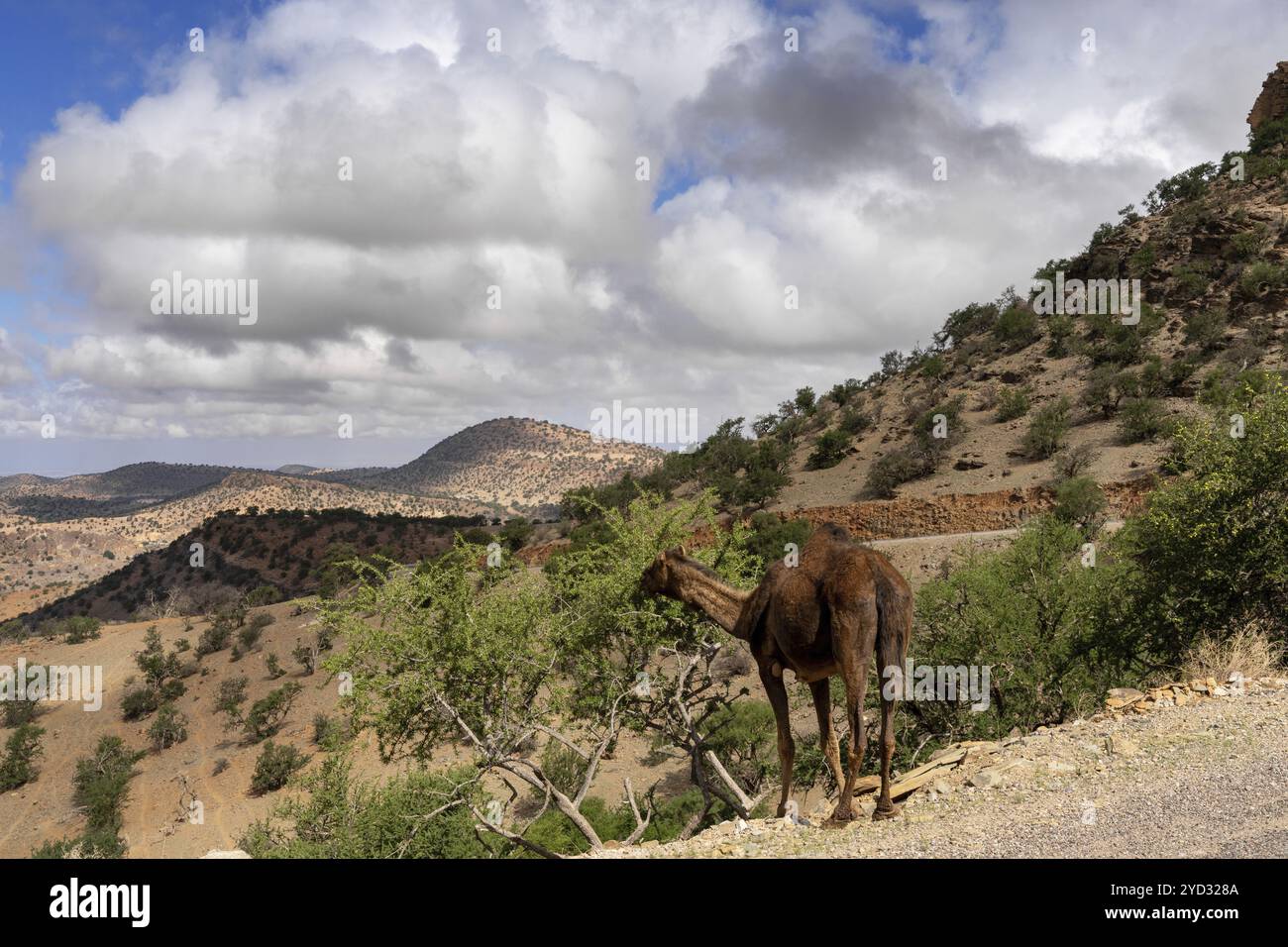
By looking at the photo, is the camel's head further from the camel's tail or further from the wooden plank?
the wooden plank

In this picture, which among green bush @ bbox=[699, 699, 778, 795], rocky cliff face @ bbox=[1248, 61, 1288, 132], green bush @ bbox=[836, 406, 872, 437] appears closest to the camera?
green bush @ bbox=[699, 699, 778, 795]

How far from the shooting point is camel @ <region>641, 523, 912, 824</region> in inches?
301

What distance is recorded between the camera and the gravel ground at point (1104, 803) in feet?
18.3

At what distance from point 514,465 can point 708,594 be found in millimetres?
157220

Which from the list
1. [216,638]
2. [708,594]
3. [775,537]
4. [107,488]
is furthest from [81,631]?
[107,488]

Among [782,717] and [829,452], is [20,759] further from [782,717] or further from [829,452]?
[829,452]

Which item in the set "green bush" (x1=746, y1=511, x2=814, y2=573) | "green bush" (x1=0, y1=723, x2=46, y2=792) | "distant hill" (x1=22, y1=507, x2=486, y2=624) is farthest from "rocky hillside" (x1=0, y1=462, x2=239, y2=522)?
"green bush" (x1=746, y1=511, x2=814, y2=573)

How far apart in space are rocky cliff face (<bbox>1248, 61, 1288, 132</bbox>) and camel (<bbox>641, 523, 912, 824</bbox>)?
9300 cm

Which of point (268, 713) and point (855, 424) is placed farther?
point (855, 424)

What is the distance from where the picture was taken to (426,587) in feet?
34.2

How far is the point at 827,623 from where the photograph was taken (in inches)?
316

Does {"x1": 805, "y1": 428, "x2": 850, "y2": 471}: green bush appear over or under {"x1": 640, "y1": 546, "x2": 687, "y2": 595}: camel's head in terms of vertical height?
over

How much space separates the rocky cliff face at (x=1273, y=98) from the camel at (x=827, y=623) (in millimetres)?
92997
